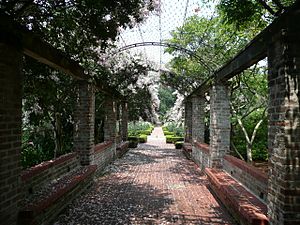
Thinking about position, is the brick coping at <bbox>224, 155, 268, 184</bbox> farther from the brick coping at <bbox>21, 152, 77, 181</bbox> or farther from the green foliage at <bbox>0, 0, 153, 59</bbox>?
the brick coping at <bbox>21, 152, 77, 181</bbox>

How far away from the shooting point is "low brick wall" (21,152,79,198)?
196 inches

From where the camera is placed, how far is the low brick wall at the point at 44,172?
16.4 ft

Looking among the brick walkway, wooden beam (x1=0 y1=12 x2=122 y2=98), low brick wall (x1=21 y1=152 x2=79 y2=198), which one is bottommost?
the brick walkway

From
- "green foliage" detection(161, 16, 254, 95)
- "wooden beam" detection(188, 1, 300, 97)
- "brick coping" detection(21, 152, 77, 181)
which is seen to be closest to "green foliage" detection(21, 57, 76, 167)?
"brick coping" detection(21, 152, 77, 181)

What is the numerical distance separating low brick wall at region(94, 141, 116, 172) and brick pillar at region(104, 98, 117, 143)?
1.32ft

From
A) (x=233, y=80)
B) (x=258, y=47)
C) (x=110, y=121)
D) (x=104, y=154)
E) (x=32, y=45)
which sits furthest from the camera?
(x=110, y=121)

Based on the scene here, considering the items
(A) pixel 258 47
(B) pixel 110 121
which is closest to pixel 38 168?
(A) pixel 258 47

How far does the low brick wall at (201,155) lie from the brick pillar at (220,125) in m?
0.98

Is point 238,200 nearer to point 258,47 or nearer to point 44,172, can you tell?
point 258,47

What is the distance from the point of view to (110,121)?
42.9 feet

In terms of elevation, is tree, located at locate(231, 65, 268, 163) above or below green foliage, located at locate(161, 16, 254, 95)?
below

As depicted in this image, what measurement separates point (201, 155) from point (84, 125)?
14.6 feet

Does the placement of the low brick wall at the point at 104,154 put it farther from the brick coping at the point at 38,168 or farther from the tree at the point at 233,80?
the tree at the point at 233,80

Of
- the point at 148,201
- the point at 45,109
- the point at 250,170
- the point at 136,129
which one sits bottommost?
the point at 148,201
